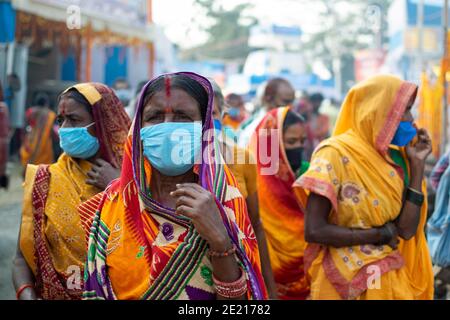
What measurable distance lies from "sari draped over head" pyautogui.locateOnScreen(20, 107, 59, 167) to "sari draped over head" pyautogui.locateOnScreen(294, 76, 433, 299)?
6721 millimetres

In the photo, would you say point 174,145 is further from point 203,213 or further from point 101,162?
point 101,162

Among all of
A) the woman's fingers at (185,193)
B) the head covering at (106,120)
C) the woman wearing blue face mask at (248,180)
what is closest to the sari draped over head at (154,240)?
the woman's fingers at (185,193)

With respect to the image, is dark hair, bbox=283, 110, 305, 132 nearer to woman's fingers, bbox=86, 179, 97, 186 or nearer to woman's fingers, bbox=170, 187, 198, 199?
woman's fingers, bbox=86, 179, 97, 186

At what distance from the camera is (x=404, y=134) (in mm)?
3264

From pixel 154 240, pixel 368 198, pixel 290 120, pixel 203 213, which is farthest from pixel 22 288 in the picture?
pixel 290 120

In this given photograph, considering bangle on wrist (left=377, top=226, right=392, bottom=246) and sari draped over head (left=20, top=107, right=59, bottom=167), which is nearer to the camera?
bangle on wrist (left=377, top=226, right=392, bottom=246)

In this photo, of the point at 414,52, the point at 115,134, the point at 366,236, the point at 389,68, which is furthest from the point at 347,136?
the point at 389,68

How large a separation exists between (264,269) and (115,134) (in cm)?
98

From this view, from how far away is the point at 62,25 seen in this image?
12805 millimetres

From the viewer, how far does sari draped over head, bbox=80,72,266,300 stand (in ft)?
6.12

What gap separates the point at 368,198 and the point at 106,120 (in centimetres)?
131

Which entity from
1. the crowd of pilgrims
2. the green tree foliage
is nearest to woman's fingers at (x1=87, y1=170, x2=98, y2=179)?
the crowd of pilgrims

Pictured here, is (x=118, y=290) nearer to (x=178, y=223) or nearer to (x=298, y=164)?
(x=178, y=223)

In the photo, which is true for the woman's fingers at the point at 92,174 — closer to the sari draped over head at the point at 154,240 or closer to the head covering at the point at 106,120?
the head covering at the point at 106,120
